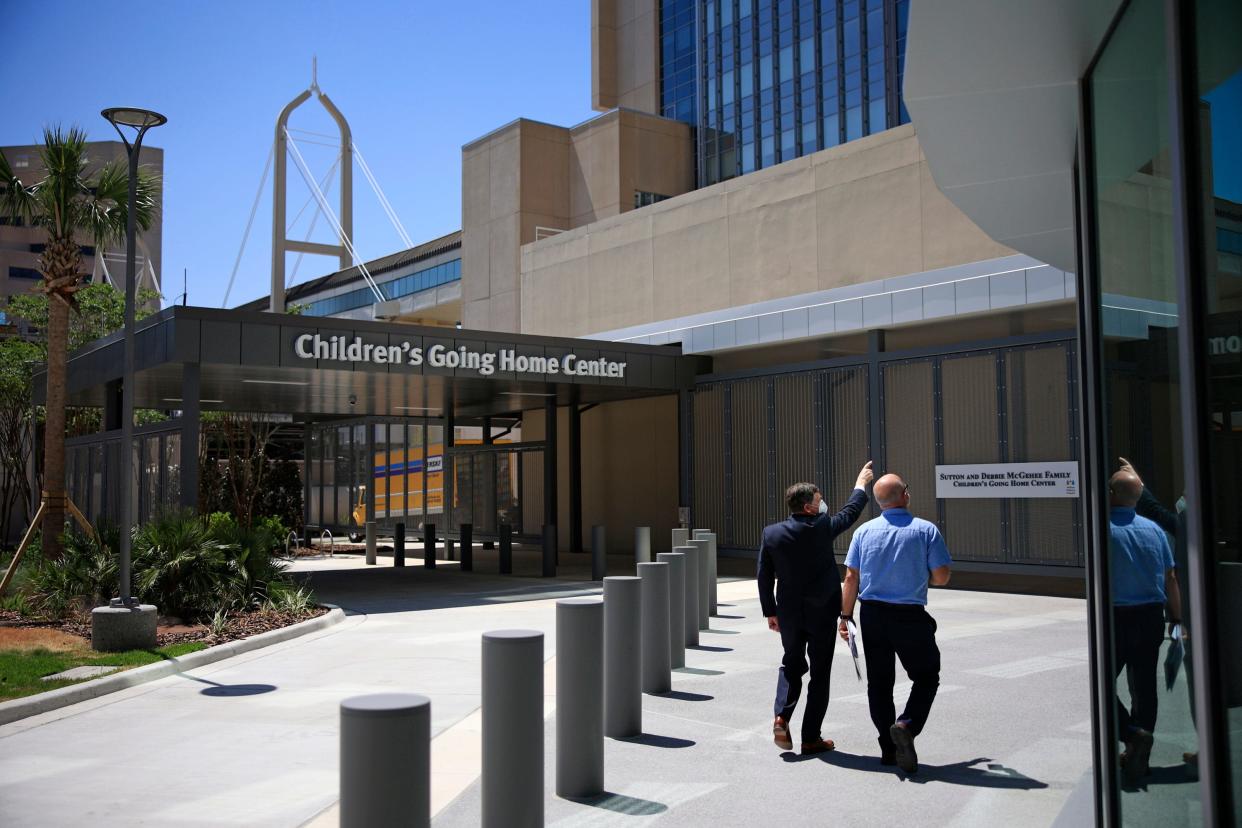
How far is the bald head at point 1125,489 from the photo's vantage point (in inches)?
151

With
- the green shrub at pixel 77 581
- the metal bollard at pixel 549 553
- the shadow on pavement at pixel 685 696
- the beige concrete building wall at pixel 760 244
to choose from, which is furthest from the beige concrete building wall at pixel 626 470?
the shadow on pavement at pixel 685 696

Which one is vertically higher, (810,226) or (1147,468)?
(810,226)

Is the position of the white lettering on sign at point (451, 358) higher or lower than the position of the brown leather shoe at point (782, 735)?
higher

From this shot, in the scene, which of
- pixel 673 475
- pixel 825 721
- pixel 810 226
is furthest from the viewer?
pixel 673 475

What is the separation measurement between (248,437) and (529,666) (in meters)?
28.4

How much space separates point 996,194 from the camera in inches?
243

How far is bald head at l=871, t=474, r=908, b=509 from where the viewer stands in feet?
21.5

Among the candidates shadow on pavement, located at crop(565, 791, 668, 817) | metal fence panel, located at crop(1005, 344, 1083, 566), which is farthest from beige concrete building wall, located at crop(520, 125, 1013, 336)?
shadow on pavement, located at crop(565, 791, 668, 817)

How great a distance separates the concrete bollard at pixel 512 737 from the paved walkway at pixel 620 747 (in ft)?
2.11

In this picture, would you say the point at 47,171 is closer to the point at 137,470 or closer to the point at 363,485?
the point at 137,470

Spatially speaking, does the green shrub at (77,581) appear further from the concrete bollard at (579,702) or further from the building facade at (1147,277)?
the building facade at (1147,277)

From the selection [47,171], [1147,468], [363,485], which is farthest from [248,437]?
[1147,468]

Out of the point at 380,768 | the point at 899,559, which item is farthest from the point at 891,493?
the point at 380,768

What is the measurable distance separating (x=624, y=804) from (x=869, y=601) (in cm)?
191
